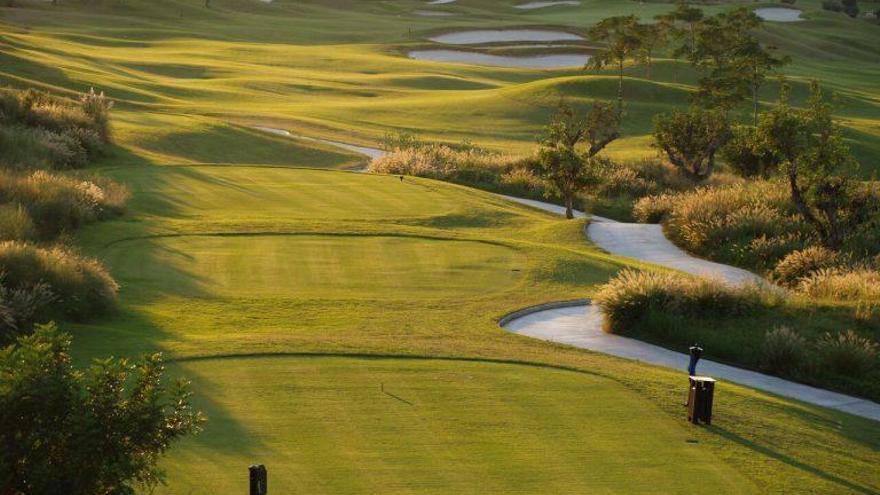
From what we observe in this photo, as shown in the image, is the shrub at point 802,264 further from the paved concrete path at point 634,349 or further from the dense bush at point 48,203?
the dense bush at point 48,203

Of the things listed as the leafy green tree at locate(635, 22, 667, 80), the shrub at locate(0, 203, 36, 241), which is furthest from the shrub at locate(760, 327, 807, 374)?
the leafy green tree at locate(635, 22, 667, 80)

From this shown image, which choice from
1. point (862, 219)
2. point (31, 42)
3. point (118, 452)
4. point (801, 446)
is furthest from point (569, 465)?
point (31, 42)

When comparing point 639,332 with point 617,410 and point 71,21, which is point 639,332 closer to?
point 617,410

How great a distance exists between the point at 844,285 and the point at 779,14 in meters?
104

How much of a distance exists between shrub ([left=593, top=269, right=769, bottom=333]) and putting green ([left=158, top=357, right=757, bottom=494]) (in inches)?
183

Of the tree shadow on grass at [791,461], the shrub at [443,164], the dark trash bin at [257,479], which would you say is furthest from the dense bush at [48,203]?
the shrub at [443,164]

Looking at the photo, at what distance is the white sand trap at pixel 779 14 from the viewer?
116 m

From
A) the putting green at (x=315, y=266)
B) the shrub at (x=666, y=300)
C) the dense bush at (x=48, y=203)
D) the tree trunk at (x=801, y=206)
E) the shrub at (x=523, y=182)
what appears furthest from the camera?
the shrub at (x=523, y=182)

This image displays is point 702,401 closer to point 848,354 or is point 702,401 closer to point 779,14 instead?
point 848,354

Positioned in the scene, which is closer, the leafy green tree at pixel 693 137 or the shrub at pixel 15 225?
the shrub at pixel 15 225

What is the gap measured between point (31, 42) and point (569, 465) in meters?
57.3

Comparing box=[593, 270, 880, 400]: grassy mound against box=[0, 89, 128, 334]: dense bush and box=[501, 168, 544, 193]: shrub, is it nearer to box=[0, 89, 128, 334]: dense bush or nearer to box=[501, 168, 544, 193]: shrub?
box=[0, 89, 128, 334]: dense bush

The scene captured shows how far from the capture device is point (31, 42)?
62.1m

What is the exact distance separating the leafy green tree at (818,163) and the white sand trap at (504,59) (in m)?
48.0
